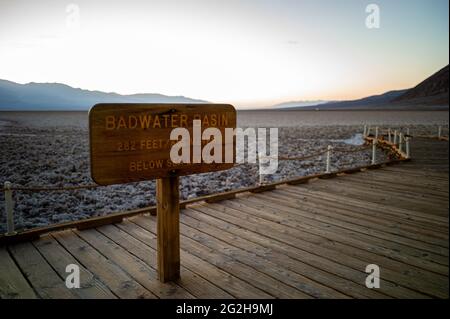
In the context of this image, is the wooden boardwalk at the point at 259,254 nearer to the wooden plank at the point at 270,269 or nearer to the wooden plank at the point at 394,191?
the wooden plank at the point at 270,269

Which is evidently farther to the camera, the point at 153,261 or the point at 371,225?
the point at 371,225

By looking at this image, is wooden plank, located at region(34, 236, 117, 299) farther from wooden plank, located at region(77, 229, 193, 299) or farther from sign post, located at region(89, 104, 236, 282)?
sign post, located at region(89, 104, 236, 282)

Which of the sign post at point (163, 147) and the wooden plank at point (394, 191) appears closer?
the sign post at point (163, 147)

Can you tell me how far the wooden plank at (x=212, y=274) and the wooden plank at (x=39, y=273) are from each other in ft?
3.35

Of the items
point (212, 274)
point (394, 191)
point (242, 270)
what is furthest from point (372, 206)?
point (212, 274)

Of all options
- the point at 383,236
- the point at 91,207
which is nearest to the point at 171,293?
the point at 383,236

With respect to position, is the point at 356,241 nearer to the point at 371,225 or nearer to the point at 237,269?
the point at 371,225

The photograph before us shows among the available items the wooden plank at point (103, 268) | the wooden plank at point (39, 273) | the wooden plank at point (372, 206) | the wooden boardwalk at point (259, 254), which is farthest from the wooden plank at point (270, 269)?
the wooden plank at point (372, 206)

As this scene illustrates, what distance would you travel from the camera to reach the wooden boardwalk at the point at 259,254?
9.17 feet

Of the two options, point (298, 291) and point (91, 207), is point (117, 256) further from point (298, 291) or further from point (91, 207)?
point (91, 207)

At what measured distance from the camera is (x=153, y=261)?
3338 mm

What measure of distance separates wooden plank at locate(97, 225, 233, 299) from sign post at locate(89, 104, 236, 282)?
15 centimetres

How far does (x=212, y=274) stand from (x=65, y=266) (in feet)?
4.74
